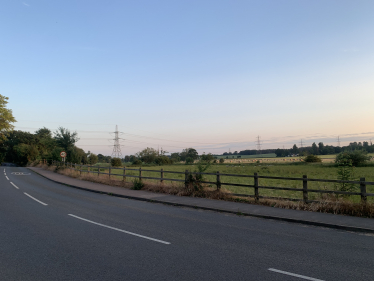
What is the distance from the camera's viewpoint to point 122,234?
24.6ft

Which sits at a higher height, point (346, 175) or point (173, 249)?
point (346, 175)

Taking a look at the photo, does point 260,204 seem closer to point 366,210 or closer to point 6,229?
point 366,210

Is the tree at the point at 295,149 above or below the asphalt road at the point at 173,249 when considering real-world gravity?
above

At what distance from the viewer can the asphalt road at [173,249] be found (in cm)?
490

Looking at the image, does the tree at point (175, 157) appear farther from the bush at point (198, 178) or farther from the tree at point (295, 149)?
the bush at point (198, 178)

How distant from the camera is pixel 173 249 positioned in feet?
20.4

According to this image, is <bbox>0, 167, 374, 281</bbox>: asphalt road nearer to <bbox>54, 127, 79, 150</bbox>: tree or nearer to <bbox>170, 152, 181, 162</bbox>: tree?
<bbox>54, 127, 79, 150</bbox>: tree

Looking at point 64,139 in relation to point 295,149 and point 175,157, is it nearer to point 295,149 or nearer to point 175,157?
point 175,157

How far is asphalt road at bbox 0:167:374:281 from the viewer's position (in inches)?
193

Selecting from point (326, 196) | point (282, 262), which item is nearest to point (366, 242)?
point (282, 262)

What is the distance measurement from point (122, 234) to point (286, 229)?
4723 millimetres

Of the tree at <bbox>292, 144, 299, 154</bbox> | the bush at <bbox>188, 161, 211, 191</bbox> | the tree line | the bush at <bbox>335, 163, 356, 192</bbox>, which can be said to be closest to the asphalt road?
the bush at <bbox>335, 163, 356, 192</bbox>

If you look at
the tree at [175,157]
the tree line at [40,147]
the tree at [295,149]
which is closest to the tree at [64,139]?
the tree line at [40,147]

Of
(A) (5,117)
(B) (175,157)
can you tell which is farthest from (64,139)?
(B) (175,157)
